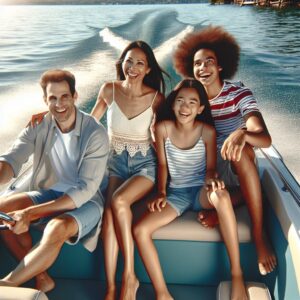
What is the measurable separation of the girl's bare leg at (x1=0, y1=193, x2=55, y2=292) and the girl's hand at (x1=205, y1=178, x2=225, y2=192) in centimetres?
51

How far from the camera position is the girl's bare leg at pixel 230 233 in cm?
116

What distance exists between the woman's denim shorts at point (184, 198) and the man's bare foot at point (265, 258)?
0.71 ft

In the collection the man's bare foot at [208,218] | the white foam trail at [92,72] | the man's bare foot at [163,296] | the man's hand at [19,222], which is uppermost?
the man's hand at [19,222]

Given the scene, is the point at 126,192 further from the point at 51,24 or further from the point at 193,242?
the point at 51,24

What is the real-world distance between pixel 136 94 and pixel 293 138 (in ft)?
7.48

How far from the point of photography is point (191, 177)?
1342 mm

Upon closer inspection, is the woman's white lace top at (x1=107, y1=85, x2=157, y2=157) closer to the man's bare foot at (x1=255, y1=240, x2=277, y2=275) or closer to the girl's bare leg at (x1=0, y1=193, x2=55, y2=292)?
the girl's bare leg at (x1=0, y1=193, x2=55, y2=292)

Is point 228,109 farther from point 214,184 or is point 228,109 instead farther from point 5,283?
point 5,283

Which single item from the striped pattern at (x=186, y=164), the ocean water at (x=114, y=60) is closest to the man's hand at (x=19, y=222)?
the striped pattern at (x=186, y=164)

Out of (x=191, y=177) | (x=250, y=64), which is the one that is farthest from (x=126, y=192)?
(x=250, y=64)

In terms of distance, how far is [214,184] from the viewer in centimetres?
119

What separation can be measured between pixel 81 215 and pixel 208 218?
36 cm

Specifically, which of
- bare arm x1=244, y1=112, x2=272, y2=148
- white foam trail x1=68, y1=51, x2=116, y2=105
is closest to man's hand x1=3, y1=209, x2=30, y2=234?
bare arm x1=244, y1=112, x2=272, y2=148

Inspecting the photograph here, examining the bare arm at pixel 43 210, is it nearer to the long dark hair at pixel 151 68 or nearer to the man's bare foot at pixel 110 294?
the man's bare foot at pixel 110 294
